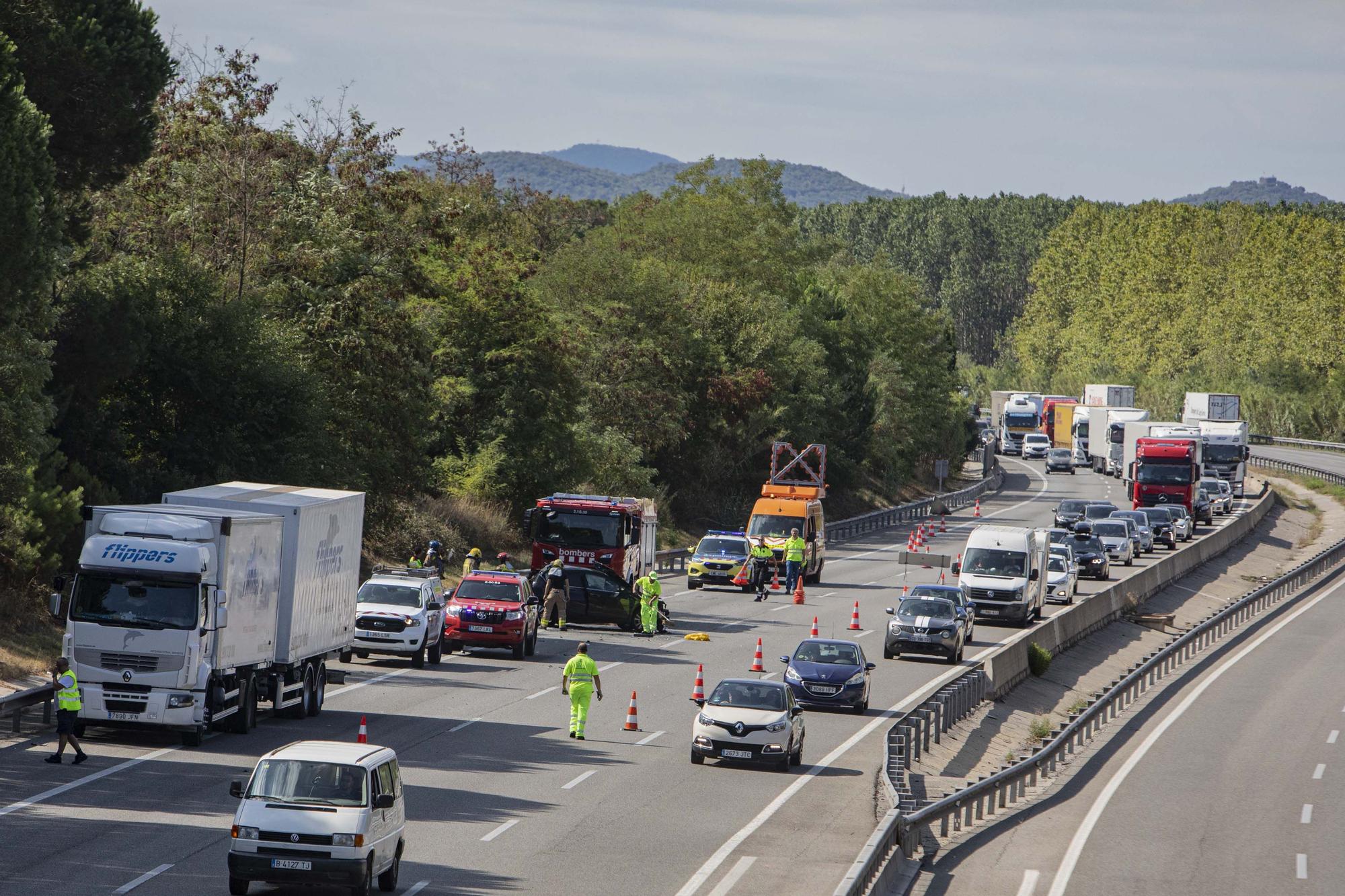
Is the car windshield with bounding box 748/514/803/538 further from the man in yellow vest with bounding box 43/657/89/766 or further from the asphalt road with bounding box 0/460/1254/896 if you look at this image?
the man in yellow vest with bounding box 43/657/89/766

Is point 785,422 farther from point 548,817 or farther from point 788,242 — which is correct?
point 548,817

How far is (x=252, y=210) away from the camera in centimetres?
4434

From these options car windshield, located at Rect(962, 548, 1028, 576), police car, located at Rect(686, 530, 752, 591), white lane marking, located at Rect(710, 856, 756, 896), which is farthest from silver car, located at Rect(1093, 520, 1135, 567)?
white lane marking, located at Rect(710, 856, 756, 896)

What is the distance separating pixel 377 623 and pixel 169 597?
9.59 metres

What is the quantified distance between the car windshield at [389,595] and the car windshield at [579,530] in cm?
1032

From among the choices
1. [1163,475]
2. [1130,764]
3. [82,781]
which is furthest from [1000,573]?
[1163,475]

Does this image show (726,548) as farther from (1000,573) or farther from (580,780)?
(580,780)

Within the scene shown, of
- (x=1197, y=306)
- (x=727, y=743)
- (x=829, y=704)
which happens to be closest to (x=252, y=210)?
(x=829, y=704)

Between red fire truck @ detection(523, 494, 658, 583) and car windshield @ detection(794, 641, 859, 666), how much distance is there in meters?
12.5

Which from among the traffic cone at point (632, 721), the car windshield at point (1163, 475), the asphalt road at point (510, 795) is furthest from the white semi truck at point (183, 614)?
the car windshield at point (1163, 475)

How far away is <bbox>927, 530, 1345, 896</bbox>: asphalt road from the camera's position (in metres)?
21.0

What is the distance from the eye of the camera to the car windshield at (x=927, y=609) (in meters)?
36.7

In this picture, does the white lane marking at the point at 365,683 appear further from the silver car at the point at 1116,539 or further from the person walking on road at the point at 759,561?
the silver car at the point at 1116,539

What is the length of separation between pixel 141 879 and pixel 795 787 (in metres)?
9.82
